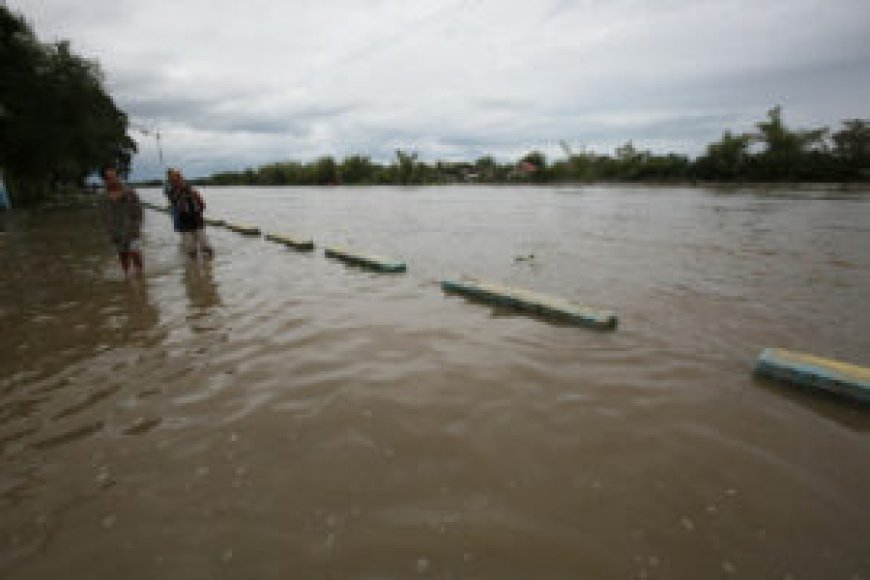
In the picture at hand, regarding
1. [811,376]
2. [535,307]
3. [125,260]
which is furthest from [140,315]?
[811,376]

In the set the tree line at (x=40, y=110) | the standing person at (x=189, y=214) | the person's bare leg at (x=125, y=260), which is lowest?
the person's bare leg at (x=125, y=260)

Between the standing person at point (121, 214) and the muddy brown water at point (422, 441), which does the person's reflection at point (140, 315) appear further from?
the standing person at point (121, 214)

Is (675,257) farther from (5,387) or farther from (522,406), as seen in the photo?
(5,387)

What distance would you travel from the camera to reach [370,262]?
9547 mm

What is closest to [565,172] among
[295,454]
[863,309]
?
[863,309]

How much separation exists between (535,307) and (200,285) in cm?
634

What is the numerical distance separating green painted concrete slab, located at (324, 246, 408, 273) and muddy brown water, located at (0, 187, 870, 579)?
2.09 m

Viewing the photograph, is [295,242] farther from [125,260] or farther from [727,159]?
[727,159]

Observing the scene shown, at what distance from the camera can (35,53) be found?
28.2m

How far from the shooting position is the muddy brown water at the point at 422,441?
2.29 metres

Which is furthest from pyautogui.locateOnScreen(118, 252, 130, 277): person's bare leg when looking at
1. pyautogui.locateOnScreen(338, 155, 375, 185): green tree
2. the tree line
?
pyautogui.locateOnScreen(338, 155, 375, 185): green tree

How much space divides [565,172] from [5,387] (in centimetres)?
9171

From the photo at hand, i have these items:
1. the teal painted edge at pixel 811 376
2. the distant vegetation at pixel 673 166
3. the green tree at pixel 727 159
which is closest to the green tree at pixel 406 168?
the distant vegetation at pixel 673 166

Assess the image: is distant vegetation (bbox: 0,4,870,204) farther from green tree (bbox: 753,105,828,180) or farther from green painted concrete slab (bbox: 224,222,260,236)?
green painted concrete slab (bbox: 224,222,260,236)
